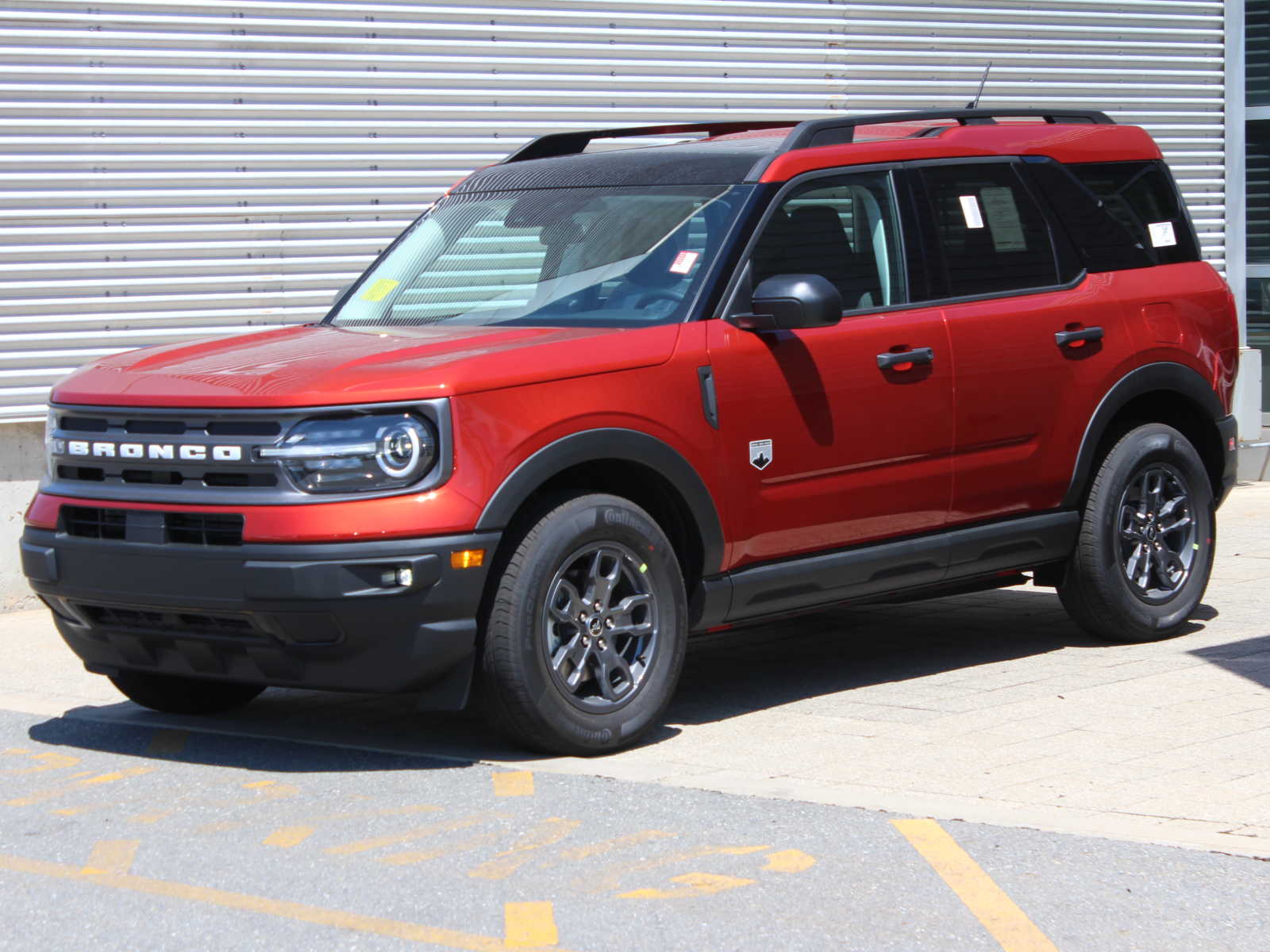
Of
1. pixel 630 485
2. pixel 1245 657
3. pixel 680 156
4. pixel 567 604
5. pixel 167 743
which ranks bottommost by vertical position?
pixel 1245 657

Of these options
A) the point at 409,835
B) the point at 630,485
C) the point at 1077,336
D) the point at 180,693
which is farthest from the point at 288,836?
the point at 1077,336

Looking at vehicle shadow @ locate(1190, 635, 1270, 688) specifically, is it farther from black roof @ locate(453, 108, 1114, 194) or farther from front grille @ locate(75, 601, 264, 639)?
front grille @ locate(75, 601, 264, 639)

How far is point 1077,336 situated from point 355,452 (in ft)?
10.1

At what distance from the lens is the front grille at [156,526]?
568 centimetres

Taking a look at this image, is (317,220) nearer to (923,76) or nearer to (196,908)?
(923,76)

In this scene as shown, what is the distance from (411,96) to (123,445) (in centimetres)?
589

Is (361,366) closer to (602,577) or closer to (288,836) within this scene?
(602,577)

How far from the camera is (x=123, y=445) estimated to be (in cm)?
594

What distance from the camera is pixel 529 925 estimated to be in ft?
14.4

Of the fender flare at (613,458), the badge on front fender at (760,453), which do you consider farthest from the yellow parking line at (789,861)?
the badge on front fender at (760,453)

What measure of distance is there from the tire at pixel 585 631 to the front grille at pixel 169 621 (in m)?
0.73

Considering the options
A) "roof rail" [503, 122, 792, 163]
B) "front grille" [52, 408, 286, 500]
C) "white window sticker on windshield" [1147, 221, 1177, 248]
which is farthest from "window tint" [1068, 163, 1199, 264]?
"front grille" [52, 408, 286, 500]

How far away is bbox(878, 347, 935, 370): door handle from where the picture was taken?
671 cm

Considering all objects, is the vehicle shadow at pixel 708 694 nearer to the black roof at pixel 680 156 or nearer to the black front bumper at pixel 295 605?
the black front bumper at pixel 295 605
